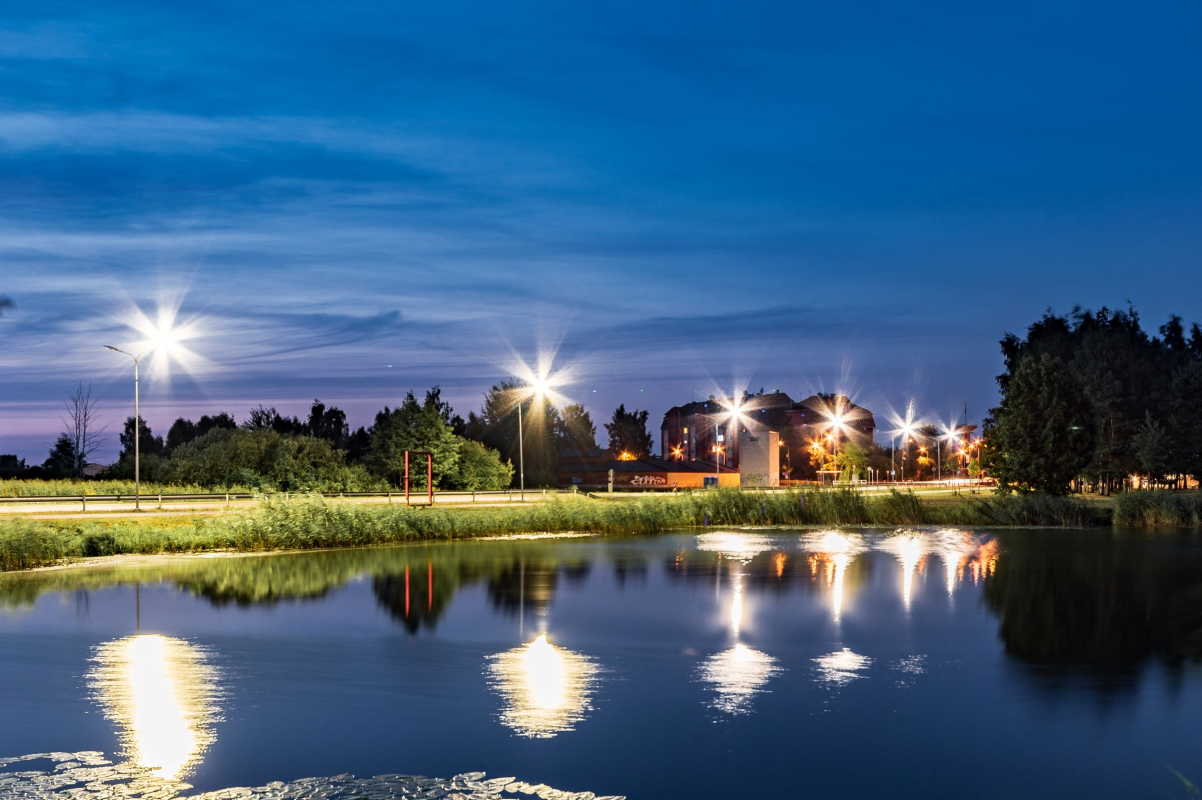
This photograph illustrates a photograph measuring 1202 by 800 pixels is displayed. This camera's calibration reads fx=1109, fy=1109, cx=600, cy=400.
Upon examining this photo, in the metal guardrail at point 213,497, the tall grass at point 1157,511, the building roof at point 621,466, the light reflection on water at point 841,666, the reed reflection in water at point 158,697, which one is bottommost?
the light reflection on water at point 841,666

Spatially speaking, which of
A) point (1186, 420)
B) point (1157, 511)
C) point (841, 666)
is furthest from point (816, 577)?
point (1186, 420)

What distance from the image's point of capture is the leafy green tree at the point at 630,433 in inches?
6407

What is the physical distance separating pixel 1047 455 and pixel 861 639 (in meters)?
47.1

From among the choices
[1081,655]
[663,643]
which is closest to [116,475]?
[663,643]

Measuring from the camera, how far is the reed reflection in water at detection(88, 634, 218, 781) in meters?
12.1

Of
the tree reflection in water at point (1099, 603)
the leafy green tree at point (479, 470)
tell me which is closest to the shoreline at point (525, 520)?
the tree reflection in water at point (1099, 603)

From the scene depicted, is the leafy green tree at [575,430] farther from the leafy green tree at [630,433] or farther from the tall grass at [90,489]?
the tall grass at [90,489]

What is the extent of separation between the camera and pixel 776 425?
178 metres

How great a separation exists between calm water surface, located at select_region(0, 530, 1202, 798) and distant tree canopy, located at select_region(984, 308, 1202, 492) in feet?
108

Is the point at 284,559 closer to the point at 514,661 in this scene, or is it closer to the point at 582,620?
the point at 582,620

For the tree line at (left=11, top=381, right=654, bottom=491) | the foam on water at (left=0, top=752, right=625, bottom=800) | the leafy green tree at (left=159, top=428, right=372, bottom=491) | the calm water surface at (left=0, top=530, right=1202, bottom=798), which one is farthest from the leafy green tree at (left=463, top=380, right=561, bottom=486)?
the foam on water at (left=0, top=752, right=625, bottom=800)

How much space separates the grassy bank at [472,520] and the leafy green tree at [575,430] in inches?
2852

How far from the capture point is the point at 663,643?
19.5 m

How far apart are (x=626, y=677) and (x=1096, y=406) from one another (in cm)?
7075
